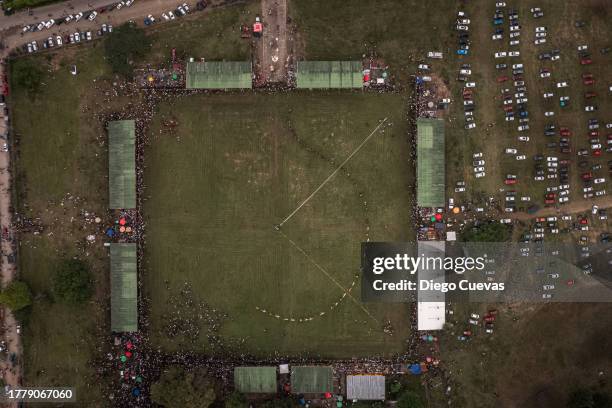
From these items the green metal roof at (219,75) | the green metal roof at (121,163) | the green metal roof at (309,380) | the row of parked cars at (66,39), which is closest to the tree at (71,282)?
the green metal roof at (121,163)

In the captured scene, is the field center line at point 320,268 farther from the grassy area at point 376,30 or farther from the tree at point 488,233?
the grassy area at point 376,30

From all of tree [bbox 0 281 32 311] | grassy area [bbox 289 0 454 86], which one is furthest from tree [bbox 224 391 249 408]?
grassy area [bbox 289 0 454 86]

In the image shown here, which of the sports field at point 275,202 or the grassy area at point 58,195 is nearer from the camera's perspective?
the grassy area at point 58,195

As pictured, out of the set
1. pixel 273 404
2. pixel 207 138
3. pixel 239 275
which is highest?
pixel 207 138

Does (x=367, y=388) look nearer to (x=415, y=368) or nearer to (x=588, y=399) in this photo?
→ (x=415, y=368)

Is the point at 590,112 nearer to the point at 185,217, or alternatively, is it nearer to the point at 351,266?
the point at 351,266

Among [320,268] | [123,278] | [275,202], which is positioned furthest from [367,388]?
[123,278]

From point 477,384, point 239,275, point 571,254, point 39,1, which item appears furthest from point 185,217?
point 571,254
